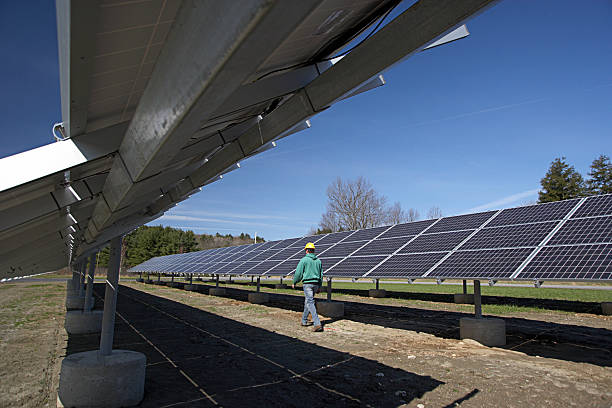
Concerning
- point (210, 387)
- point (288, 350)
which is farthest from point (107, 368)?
point (288, 350)

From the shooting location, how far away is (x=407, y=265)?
9586 mm

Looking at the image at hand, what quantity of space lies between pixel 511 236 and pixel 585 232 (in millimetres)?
1480

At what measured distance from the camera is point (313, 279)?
31.8 ft

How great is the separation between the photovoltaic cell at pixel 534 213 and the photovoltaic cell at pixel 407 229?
2660 millimetres

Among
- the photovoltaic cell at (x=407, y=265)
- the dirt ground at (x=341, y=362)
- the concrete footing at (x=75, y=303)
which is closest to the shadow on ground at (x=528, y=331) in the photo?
the dirt ground at (x=341, y=362)

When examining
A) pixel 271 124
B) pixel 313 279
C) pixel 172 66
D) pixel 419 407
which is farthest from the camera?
pixel 313 279

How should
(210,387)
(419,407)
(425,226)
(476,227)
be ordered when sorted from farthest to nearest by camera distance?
(425,226)
(476,227)
(210,387)
(419,407)

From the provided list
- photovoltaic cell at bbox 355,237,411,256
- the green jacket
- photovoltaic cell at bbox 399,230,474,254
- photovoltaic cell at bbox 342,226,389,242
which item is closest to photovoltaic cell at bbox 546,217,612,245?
photovoltaic cell at bbox 399,230,474,254

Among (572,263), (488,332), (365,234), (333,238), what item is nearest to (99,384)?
(488,332)

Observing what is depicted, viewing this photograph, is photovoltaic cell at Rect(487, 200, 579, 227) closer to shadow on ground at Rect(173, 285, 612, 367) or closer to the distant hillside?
shadow on ground at Rect(173, 285, 612, 367)

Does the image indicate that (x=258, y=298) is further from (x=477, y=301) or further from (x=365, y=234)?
(x=477, y=301)

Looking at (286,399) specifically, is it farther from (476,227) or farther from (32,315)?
(32,315)

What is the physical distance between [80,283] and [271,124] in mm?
15925

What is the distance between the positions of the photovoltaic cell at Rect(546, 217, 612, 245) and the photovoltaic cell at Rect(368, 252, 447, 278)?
2546mm
